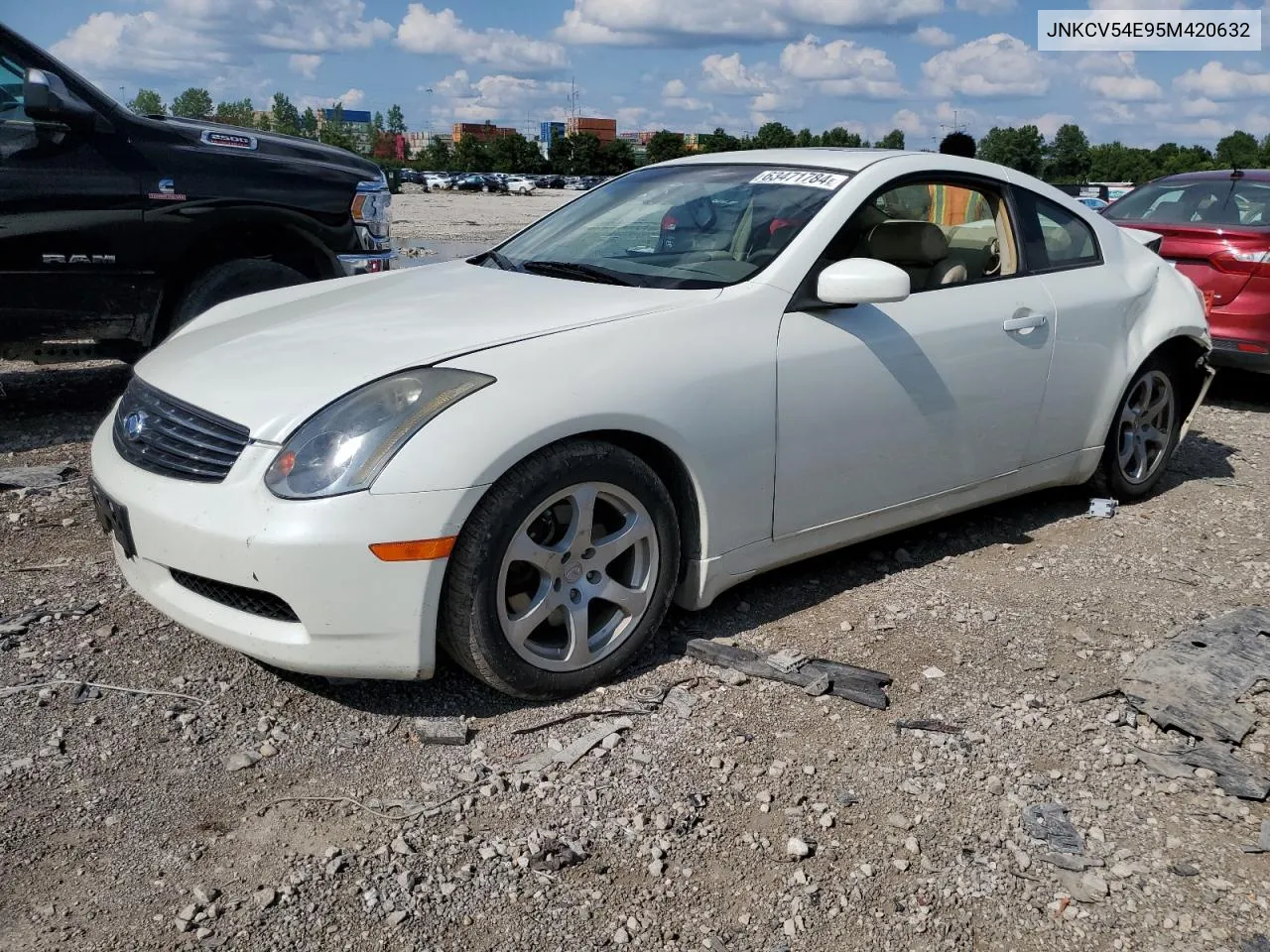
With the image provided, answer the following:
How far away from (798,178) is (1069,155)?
121370 mm

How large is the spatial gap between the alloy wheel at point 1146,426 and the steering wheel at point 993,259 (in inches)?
42.1

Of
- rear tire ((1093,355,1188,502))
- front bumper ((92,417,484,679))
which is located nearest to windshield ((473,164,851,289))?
front bumper ((92,417,484,679))

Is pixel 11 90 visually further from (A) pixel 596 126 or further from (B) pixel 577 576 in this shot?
(A) pixel 596 126

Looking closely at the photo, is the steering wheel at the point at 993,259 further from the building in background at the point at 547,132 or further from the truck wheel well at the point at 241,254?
the building in background at the point at 547,132

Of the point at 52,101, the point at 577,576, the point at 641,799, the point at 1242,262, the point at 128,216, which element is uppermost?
the point at 52,101

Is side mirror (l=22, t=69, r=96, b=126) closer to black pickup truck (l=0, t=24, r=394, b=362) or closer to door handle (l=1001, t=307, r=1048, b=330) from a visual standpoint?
black pickup truck (l=0, t=24, r=394, b=362)

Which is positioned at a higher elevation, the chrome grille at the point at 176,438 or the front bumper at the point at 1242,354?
the chrome grille at the point at 176,438

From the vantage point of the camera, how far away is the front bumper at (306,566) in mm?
2920

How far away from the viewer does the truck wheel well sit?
614 cm

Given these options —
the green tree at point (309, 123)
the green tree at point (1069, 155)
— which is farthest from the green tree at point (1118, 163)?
the green tree at point (309, 123)

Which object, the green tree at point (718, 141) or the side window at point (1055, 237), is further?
the green tree at point (718, 141)

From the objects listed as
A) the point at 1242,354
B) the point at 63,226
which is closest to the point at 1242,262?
the point at 1242,354

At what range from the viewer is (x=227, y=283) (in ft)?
20.4

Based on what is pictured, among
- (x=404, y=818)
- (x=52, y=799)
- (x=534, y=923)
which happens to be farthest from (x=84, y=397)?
(x=534, y=923)
